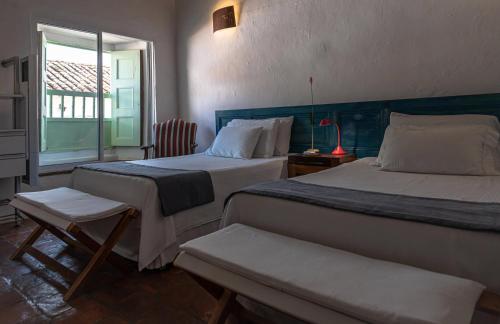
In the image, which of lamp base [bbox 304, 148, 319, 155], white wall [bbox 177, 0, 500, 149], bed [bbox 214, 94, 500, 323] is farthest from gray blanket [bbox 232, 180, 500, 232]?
white wall [bbox 177, 0, 500, 149]

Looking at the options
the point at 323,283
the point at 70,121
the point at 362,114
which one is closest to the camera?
the point at 323,283

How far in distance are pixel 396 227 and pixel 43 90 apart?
4.16 meters

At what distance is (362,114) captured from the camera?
3340 mm

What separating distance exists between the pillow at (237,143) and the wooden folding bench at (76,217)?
5.09 feet

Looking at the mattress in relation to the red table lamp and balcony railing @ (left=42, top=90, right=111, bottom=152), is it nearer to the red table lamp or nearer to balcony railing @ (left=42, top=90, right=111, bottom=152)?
the red table lamp

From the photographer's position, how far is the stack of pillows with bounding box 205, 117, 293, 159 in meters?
3.61

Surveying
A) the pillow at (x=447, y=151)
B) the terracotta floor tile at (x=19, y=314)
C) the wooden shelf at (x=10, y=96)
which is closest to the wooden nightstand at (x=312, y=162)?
the pillow at (x=447, y=151)

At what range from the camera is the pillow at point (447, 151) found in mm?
2293

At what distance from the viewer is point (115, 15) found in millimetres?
4418

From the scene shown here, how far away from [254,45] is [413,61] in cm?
183

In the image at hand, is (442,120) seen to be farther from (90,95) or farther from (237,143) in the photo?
(90,95)

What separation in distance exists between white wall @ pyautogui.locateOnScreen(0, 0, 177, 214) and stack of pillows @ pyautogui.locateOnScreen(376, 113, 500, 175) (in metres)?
3.52

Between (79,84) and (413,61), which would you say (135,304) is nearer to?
(413,61)

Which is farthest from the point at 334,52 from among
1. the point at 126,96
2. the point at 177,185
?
the point at 126,96
